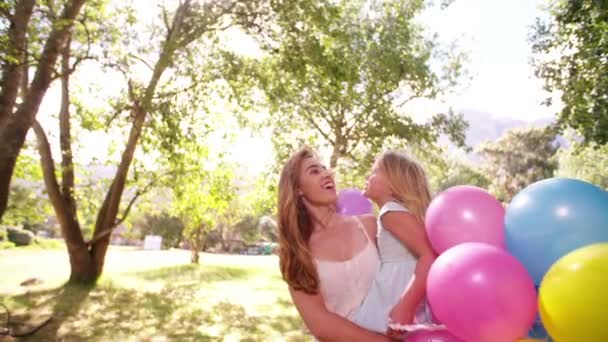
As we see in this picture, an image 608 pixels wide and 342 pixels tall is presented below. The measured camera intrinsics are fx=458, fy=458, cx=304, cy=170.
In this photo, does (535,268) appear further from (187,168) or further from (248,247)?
(248,247)

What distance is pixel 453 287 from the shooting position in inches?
85.7

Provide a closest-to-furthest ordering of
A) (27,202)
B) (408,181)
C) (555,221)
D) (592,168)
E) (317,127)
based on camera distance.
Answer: (555,221), (408,181), (27,202), (317,127), (592,168)

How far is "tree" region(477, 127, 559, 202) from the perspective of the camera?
45.6 metres

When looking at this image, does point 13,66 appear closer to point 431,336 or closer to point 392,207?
point 392,207

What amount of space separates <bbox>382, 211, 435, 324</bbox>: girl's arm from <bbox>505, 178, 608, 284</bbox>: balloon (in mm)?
468

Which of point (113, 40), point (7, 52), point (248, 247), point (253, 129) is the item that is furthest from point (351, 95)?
point (248, 247)

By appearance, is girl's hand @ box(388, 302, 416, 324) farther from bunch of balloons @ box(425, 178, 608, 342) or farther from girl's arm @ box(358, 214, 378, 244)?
girl's arm @ box(358, 214, 378, 244)

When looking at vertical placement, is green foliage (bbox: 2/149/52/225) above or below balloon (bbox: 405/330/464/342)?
above

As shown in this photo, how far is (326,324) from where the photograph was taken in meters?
2.32

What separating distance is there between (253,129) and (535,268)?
16.5 meters

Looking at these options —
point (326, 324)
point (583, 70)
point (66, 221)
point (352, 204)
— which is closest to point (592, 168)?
point (583, 70)

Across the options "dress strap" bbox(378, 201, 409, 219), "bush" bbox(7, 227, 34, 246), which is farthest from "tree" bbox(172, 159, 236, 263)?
"bush" bbox(7, 227, 34, 246)

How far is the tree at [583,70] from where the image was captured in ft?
29.7

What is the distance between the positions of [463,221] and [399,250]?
392 millimetres
